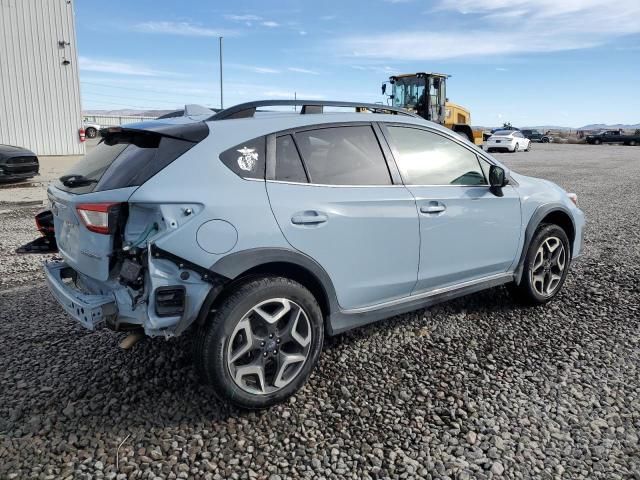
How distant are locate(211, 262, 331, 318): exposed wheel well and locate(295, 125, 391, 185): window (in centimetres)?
55

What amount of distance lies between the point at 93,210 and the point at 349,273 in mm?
1506

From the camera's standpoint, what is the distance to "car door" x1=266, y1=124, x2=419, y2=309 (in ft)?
9.78

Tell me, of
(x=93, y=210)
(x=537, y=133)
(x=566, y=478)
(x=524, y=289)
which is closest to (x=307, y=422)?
(x=566, y=478)

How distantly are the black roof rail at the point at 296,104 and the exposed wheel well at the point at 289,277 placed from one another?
3.23 feet

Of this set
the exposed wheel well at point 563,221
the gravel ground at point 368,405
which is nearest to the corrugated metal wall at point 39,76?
the gravel ground at point 368,405

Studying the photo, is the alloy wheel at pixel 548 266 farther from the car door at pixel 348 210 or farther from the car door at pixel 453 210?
the car door at pixel 348 210

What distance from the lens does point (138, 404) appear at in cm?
303

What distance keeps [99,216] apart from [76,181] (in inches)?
20.1

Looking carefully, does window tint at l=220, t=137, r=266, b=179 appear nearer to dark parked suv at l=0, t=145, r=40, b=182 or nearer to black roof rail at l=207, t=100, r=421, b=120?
black roof rail at l=207, t=100, r=421, b=120

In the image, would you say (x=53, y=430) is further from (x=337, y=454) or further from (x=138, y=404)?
(x=337, y=454)

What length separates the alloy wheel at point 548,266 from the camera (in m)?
4.43

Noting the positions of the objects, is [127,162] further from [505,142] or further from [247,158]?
[505,142]

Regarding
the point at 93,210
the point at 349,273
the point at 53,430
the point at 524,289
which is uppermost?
the point at 93,210

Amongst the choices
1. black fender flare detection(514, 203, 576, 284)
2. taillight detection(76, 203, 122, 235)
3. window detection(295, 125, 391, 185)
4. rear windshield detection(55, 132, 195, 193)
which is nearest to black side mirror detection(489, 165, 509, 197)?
black fender flare detection(514, 203, 576, 284)
